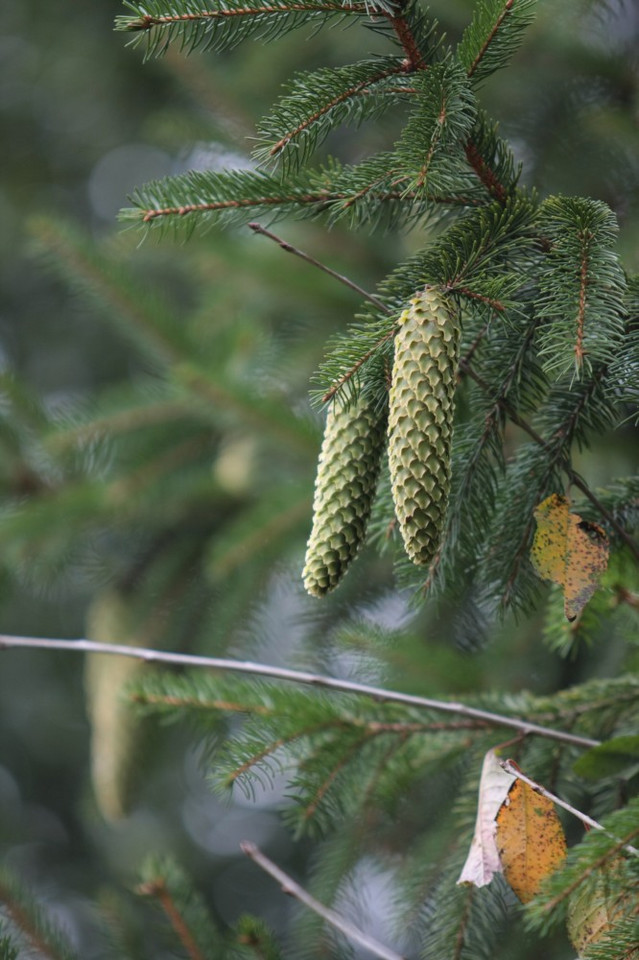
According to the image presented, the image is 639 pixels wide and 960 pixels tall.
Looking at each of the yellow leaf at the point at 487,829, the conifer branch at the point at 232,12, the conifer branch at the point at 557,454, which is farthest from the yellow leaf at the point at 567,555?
the conifer branch at the point at 232,12

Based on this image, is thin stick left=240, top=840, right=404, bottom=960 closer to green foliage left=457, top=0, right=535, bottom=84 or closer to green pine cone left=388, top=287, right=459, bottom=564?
green pine cone left=388, top=287, right=459, bottom=564

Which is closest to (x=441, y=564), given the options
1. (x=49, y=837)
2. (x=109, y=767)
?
(x=109, y=767)

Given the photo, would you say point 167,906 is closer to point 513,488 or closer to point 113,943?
point 113,943

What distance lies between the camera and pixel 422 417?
0.78 m

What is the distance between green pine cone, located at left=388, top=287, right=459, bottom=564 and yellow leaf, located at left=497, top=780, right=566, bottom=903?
0.29 meters

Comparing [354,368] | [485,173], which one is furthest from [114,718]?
[485,173]

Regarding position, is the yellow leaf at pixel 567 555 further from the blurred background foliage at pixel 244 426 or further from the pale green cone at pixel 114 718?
the pale green cone at pixel 114 718

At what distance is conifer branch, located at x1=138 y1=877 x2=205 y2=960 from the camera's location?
1.30 meters

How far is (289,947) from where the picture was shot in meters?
1.43

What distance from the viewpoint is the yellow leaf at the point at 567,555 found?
2.93ft

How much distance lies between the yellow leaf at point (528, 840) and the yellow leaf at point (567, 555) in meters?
0.19

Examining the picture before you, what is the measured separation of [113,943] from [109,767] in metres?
0.76

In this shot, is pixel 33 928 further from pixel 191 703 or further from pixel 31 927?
pixel 191 703

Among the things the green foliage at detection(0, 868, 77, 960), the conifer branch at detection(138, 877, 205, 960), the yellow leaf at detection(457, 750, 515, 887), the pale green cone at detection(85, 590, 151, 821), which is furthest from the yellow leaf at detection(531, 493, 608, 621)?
the pale green cone at detection(85, 590, 151, 821)
